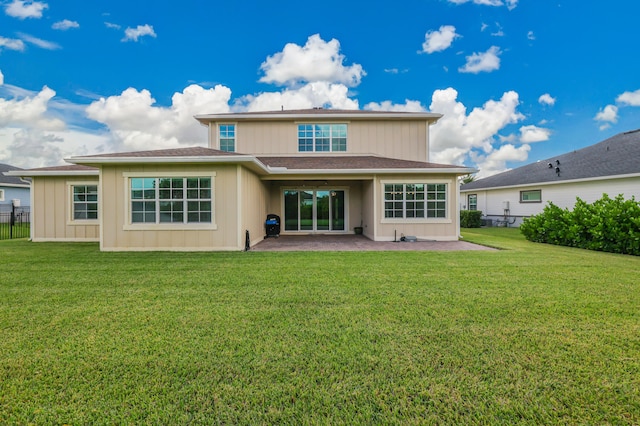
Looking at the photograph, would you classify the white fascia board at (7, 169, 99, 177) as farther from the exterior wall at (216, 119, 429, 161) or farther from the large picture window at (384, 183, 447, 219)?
the large picture window at (384, 183, 447, 219)

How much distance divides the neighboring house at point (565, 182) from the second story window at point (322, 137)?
37.1ft

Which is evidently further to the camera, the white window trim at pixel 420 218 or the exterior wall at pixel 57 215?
the white window trim at pixel 420 218

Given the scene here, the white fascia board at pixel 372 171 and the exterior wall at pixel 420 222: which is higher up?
the white fascia board at pixel 372 171

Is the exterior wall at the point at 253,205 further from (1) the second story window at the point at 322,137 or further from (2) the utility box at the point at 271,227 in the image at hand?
(1) the second story window at the point at 322,137

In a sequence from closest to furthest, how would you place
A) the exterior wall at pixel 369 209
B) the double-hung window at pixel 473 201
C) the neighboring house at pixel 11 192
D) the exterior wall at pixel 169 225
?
1. the exterior wall at pixel 169 225
2. the exterior wall at pixel 369 209
3. the neighboring house at pixel 11 192
4. the double-hung window at pixel 473 201

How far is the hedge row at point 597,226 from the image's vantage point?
900 centimetres

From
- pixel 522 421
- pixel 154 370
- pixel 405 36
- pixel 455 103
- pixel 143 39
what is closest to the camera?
pixel 522 421

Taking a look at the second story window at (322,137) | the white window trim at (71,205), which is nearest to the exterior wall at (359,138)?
the second story window at (322,137)

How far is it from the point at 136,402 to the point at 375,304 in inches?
119

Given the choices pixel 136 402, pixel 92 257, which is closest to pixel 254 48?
pixel 92 257

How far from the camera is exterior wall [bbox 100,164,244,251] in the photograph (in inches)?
372

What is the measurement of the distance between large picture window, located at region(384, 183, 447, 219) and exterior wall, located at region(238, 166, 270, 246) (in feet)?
16.8

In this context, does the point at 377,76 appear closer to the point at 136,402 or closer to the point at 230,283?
the point at 230,283

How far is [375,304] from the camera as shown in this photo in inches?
171
